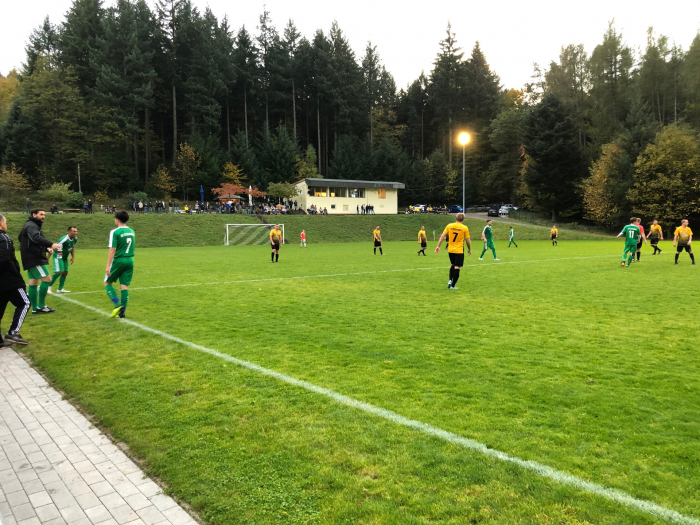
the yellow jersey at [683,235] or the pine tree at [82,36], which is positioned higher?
the pine tree at [82,36]

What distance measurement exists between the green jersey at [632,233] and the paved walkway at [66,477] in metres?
18.2

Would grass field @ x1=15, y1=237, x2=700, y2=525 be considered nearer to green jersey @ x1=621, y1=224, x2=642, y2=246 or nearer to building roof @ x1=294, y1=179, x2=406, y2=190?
green jersey @ x1=621, y1=224, x2=642, y2=246

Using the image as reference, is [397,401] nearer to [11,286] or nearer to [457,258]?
[11,286]

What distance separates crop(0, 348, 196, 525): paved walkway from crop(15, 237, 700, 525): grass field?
17 cm

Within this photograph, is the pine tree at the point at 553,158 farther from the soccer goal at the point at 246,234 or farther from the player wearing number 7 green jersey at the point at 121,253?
the player wearing number 7 green jersey at the point at 121,253

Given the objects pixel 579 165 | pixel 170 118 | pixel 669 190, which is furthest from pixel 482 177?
pixel 170 118

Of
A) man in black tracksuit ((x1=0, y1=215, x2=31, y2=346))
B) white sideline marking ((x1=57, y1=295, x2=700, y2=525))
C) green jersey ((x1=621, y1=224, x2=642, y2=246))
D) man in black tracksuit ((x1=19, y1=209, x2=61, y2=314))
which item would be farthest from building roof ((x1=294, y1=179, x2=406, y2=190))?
white sideline marking ((x1=57, y1=295, x2=700, y2=525))

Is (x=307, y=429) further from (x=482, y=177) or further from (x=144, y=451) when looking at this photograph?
(x=482, y=177)

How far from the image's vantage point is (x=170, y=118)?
67375 mm

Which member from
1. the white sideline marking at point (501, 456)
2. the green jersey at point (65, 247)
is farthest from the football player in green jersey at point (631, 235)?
the green jersey at point (65, 247)

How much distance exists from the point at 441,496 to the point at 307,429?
55.4 inches

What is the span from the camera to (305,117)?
255ft

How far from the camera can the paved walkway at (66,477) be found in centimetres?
290

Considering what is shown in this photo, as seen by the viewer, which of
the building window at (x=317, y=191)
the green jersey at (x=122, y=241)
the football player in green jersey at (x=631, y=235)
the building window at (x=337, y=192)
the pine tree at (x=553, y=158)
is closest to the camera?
the green jersey at (x=122, y=241)
